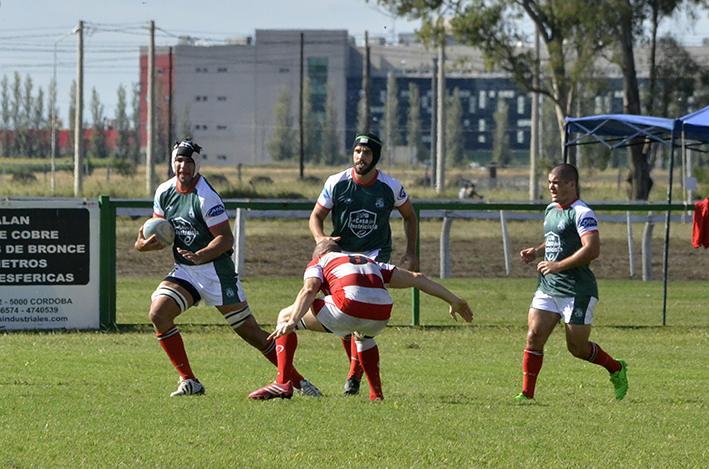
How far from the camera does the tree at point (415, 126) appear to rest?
11300 centimetres

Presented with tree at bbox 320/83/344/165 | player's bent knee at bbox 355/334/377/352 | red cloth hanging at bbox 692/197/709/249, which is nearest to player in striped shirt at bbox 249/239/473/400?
player's bent knee at bbox 355/334/377/352

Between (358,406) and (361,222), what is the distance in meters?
1.42

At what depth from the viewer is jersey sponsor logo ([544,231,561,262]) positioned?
791 cm

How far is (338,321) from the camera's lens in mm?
6734

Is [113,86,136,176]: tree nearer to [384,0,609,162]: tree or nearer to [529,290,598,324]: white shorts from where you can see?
[384,0,609,162]: tree

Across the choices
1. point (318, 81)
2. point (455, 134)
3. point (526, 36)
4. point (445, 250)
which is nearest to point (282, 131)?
point (318, 81)

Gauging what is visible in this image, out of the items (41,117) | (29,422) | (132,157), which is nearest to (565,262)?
(29,422)

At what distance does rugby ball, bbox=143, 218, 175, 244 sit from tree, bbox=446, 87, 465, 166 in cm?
10741

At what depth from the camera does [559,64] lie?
37125 mm

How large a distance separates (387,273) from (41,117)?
10918 cm

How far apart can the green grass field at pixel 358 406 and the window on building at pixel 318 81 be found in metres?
104

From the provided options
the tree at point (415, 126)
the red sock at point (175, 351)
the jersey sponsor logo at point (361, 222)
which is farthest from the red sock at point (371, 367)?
the tree at point (415, 126)

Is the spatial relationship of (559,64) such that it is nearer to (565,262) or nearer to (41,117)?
(565,262)

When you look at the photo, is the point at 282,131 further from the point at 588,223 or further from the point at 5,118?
the point at 588,223
